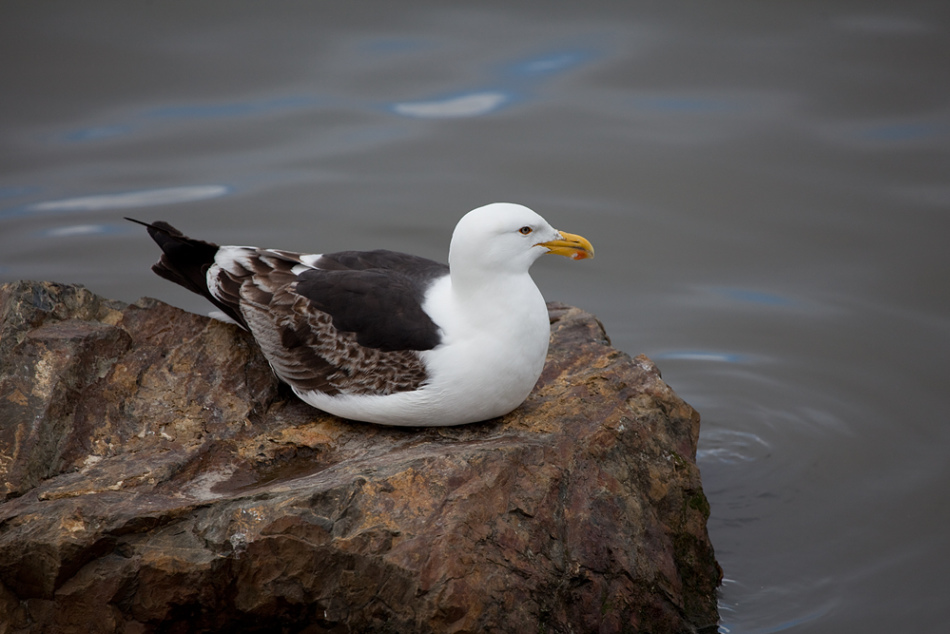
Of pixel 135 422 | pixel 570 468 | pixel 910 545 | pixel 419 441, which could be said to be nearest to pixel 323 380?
pixel 419 441

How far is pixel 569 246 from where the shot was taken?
5.70m

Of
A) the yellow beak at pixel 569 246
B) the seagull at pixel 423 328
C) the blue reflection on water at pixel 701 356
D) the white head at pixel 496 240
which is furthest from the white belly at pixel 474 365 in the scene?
the blue reflection on water at pixel 701 356

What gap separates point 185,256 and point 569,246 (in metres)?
2.46

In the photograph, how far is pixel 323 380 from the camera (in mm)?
5656

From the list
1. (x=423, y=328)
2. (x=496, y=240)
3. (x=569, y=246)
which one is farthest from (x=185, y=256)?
(x=569, y=246)

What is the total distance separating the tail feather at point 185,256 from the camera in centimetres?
627

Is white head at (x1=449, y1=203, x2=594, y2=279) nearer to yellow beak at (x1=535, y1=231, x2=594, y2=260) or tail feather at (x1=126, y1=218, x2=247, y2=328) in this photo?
yellow beak at (x1=535, y1=231, x2=594, y2=260)

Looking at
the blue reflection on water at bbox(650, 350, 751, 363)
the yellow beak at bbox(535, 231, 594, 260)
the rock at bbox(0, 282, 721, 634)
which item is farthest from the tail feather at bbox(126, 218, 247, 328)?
the blue reflection on water at bbox(650, 350, 751, 363)

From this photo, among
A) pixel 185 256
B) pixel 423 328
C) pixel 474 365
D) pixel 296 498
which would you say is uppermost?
pixel 185 256

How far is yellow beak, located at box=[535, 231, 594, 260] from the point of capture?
5645 millimetres

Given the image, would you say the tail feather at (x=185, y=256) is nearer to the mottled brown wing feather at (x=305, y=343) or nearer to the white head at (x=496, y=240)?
the mottled brown wing feather at (x=305, y=343)

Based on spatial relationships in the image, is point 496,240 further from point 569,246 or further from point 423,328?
point 423,328

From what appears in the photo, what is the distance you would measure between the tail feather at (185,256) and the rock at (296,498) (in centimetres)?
24

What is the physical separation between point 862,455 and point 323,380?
4491mm
